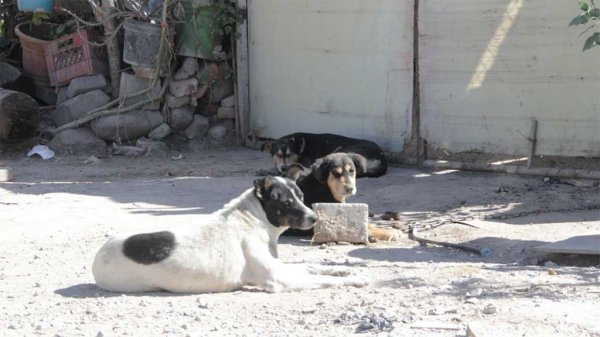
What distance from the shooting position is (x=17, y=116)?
492 inches

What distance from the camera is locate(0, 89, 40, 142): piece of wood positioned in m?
12.4

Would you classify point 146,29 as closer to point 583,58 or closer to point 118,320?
point 583,58

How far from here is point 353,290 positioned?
5762mm

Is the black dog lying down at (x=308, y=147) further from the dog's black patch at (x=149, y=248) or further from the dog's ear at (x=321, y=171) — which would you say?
the dog's black patch at (x=149, y=248)

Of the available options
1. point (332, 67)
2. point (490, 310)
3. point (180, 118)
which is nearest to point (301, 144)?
point (332, 67)

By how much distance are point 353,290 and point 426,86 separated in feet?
16.6

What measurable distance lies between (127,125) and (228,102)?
1.39 meters

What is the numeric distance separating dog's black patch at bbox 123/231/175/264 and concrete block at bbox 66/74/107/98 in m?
7.80

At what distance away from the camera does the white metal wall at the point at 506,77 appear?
9359 mm

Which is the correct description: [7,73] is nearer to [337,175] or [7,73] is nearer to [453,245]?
[337,175]

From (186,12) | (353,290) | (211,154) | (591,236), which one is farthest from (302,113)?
(353,290)

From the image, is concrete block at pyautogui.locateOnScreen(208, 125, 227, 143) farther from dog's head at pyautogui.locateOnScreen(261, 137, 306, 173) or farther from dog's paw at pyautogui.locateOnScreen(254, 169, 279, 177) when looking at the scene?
dog's paw at pyautogui.locateOnScreen(254, 169, 279, 177)

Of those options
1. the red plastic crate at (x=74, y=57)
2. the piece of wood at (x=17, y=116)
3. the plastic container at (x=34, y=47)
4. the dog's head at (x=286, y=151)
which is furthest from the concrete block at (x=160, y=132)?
the dog's head at (x=286, y=151)

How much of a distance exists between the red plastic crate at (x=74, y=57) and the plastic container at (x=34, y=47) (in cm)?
18
